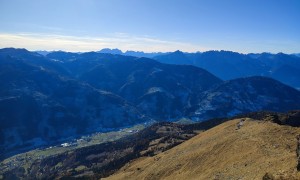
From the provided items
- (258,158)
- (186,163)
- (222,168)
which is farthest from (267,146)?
(186,163)

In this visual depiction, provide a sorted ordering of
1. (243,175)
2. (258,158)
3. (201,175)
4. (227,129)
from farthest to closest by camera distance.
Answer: (227,129) < (201,175) < (258,158) < (243,175)

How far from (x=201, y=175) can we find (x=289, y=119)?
2766 inches

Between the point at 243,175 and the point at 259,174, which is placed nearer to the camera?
the point at 259,174

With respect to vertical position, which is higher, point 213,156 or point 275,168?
point 275,168

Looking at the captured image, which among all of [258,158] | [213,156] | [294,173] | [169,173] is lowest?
[169,173]

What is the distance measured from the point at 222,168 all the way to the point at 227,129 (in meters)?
33.9

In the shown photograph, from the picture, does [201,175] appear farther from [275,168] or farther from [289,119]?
[289,119]

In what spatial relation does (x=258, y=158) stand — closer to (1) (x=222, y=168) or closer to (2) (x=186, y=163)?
(1) (x=222, y=168)

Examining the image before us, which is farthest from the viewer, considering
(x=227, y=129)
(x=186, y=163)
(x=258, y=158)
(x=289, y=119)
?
A: (x=289, y=119)

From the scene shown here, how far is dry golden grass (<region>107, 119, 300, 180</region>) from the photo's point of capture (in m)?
64.6

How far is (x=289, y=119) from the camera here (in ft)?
445

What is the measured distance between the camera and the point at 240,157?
255ft

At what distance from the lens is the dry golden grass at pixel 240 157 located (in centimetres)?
6456

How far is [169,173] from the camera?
97500 mm
